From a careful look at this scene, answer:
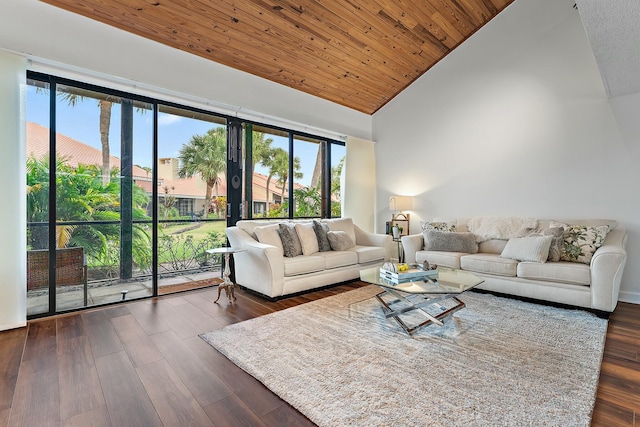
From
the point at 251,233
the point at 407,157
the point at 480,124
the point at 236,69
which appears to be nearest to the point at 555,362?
the point at 251,233

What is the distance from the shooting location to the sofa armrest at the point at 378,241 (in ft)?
15.2

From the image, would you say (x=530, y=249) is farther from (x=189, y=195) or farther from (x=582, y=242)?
(x=189, y=195)

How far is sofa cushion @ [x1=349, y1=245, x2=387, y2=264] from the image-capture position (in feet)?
14.1

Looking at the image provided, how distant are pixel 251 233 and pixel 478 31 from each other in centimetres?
440

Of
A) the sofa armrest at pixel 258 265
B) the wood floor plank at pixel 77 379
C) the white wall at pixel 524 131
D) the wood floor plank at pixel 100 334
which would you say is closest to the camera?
the wood floor plank at pixel 77 379

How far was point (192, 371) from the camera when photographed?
2018mm

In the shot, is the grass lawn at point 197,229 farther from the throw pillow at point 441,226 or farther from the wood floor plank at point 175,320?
the throw pillow at point 441,226

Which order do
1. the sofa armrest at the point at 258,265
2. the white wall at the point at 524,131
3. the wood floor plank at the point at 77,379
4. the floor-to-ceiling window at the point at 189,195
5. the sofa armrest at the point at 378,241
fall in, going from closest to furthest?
the wood floor plank at the point at 77,379
the sofa armrest at the point at 258,265
the white wall at the point at 524,131
the floor-to-ceiling window at the point at 189,195
the sofa armrest at the point at 378,241

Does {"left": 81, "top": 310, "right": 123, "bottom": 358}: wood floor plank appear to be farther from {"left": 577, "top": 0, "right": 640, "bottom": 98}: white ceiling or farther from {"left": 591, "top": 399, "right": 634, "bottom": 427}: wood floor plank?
{"left": 577, "top": 0, "right": 640, "bottom": 98}: white ceiling

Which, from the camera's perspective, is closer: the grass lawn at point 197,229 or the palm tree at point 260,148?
the grass lawn at point 197,229

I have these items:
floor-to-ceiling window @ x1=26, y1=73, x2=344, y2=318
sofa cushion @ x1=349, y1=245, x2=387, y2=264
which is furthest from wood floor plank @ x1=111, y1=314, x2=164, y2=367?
sofa cushion @ x1=349, y1=245, x2=387, y2=264

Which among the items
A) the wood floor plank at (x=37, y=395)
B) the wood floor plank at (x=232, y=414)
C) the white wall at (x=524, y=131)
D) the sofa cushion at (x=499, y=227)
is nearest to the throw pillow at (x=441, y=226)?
the sofa cushion at (x=499, y=227)

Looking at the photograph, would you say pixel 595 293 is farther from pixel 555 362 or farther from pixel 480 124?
pixel 480 124

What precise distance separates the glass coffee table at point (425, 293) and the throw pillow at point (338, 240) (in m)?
1.11
